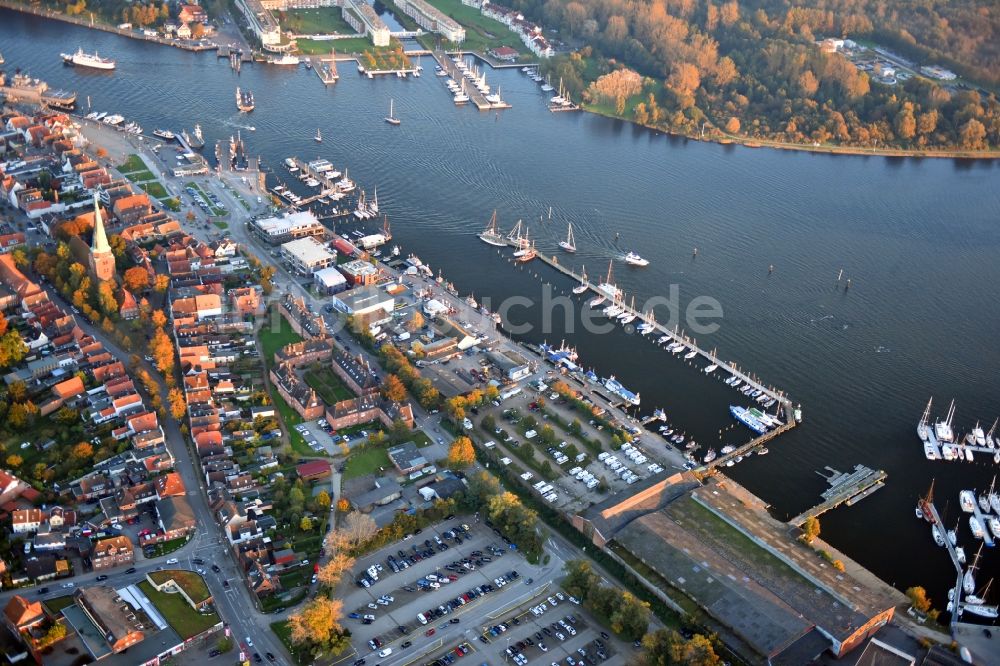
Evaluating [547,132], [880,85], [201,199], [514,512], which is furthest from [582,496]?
[880,85]

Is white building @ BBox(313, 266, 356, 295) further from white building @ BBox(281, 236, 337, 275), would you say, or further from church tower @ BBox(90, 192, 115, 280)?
church tower @ BBox(90, 192, 115, 280)

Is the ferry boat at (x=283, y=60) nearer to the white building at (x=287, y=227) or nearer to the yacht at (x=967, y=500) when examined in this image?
the white building at (x=287, y=227)

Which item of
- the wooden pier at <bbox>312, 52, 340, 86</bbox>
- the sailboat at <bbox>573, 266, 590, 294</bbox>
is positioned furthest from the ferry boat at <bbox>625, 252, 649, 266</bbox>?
the wooden pier at <bbox>312, 52, 340, 86</bbox>

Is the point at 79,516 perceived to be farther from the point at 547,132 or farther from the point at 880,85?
the point at 880,85

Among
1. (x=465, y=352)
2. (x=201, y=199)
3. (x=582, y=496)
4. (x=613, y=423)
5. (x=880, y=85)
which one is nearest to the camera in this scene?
(x=582, y=496)

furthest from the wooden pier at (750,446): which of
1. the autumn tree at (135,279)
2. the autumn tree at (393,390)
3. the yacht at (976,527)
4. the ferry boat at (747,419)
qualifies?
the autumn tree at (135,279)

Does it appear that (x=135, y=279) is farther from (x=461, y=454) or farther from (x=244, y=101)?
(x=244, y=101)

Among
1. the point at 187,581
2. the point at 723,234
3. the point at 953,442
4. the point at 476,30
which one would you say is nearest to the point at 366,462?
the point at 187,581
